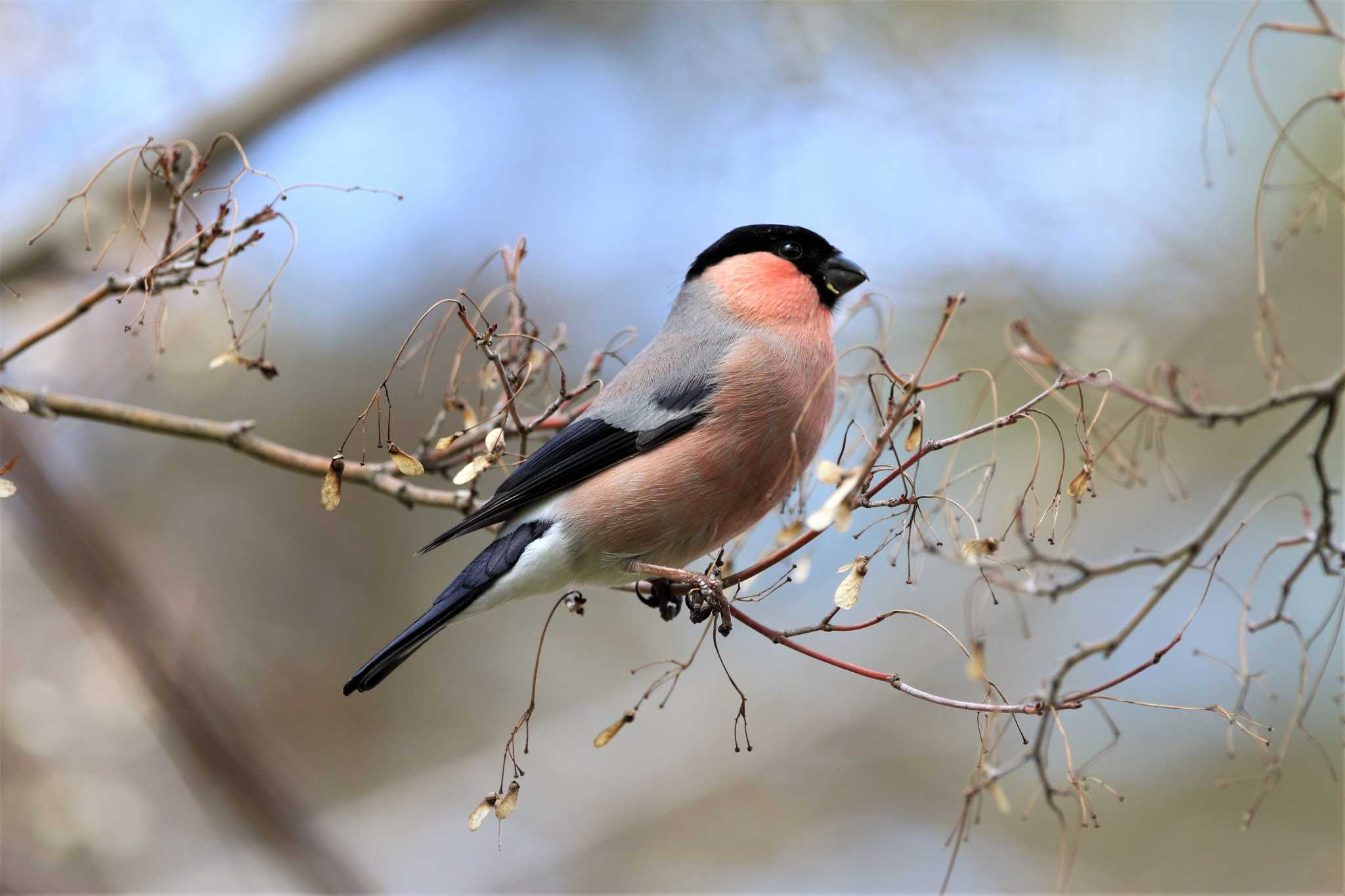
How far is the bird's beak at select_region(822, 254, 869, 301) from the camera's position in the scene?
358 cm

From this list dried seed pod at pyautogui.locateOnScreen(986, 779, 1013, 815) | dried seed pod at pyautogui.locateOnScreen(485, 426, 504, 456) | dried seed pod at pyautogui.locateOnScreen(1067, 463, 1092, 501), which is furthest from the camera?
dried seed pod at pyautogui.locateOnScreen(485, 426, 504, 456)

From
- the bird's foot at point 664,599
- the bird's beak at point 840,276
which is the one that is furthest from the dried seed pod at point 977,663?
the bird's beak at point 840,276

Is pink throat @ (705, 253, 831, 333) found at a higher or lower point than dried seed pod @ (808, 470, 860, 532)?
higher

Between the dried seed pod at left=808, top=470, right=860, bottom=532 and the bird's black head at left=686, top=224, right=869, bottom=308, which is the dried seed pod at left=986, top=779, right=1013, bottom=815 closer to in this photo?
the dried seed pod at left=808, top=470, right=860, bottom=532

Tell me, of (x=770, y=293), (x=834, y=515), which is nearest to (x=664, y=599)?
(x=770, y=293)

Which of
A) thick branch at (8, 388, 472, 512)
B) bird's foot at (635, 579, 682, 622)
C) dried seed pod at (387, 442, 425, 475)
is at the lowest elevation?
bird's foot at (635, 579, 682, 622)

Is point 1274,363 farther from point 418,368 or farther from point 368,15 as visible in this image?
point 418,368

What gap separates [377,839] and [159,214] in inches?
128

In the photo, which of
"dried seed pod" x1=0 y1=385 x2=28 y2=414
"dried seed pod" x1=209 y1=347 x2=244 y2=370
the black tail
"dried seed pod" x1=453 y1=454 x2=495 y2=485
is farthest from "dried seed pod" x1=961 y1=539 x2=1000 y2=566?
"dried seed pod" x1=0 y1=385 x2=28 y2=414

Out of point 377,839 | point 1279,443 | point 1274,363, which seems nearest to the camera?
point 1279,443

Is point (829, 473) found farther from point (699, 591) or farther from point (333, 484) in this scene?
point (333, 484)

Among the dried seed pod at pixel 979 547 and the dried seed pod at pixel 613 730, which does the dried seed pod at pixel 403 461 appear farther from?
the dried seed pod at pixel 979 547

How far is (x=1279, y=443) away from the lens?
122 centimetres

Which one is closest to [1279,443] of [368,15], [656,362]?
[656,362]
